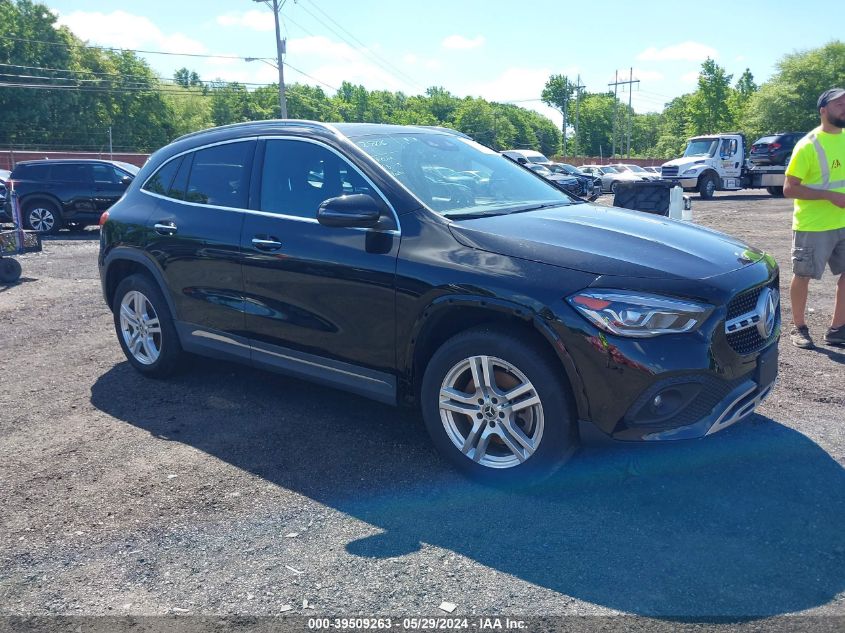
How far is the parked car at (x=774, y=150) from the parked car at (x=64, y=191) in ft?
72.4

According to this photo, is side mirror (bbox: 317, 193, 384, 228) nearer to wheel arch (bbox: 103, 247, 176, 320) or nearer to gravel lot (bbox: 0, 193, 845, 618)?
gravel lot (bbox: 0, 193, 845, 618)

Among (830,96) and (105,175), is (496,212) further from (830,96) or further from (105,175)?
(105,175)

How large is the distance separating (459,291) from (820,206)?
394 centimetres

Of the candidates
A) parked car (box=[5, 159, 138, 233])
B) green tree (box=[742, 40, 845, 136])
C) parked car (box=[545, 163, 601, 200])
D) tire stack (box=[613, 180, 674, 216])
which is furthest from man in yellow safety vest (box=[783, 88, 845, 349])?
green tree (box=[742, 40, 845, 136])

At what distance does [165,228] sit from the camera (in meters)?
5.23

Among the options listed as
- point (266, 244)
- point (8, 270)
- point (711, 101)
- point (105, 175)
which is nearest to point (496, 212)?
point (266, 244)

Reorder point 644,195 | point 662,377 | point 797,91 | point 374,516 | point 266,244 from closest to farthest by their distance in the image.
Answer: point 662,377 → point 374,516 → point 266,244 → point 644,195 → point 797,91

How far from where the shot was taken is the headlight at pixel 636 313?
332cm

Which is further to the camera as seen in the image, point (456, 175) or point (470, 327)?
point (456, 175)

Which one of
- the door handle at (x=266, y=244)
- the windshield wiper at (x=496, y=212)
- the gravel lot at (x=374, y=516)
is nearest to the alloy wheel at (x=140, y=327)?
the gravel lot at (x=374, y=516)

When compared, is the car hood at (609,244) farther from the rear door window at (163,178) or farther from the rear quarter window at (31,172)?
the rear quarter window at (31,172)

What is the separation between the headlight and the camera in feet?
10.9

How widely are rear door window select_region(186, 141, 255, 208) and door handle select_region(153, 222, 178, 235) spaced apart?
221 millimetres

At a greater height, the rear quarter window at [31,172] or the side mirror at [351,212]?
the rear quarter window at [31,172]
